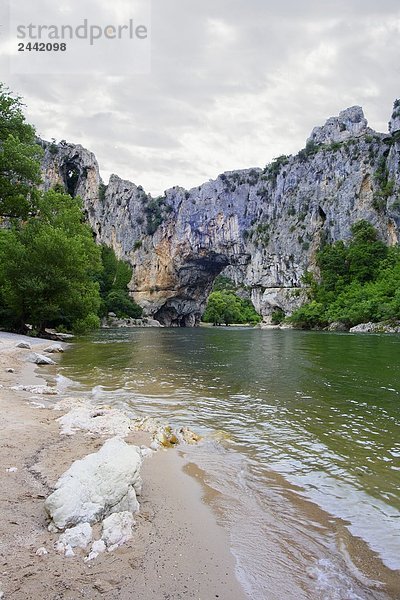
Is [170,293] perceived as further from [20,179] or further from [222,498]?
[222,498]

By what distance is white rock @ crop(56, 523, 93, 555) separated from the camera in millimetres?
2727

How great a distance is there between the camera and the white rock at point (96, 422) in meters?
5.83

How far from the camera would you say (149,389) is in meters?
9.90

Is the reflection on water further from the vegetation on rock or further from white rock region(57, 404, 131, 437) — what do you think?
the vegetation on rock

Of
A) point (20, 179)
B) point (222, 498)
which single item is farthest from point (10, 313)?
point (222, 498)

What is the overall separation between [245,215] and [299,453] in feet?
249

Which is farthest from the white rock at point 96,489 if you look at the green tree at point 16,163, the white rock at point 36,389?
the green tree at point 16,163

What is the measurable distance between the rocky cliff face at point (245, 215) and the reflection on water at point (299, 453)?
2264 inches

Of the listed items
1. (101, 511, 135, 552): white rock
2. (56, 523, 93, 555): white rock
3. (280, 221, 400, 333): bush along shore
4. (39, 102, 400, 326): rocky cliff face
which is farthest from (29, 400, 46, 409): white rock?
(39, 102, 400, 326): rocky cliff face

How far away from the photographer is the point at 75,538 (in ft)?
9.17

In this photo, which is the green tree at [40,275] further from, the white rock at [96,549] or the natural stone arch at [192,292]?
the natural stone arch at [192,292]

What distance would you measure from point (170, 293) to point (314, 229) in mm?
29999

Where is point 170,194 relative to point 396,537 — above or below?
above

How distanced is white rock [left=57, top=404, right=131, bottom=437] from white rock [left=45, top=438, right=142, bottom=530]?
6.76 ft
